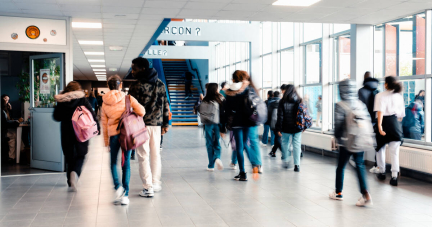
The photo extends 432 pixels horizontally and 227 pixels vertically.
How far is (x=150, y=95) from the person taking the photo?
199 inches

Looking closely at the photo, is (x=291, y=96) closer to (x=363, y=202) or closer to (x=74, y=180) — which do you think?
(x=363, y=202)

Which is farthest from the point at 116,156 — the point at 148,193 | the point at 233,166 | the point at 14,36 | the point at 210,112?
the point at 14,36

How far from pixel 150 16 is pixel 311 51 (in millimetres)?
4604

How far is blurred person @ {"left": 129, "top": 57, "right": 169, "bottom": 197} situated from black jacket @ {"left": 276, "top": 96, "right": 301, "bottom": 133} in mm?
2302

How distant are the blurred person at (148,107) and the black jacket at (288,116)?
2302mm

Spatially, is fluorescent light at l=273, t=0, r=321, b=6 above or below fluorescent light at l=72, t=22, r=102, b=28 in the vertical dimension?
below

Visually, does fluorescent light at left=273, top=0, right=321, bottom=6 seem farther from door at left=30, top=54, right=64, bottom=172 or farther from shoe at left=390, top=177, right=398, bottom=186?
door at left=30, top=54, right=64, bottom=172

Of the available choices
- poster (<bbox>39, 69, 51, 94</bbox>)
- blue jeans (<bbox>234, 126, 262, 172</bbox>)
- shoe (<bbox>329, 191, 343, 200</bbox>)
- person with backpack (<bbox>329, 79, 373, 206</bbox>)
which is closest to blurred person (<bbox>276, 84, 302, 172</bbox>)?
blue jeans (<bbox>234, 126, 262, 172</bbox>)

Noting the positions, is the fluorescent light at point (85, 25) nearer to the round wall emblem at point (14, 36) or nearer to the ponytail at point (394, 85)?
the round wall emblem at point (14, 36)

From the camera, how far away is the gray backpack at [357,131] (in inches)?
176

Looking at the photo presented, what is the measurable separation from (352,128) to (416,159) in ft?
8.05

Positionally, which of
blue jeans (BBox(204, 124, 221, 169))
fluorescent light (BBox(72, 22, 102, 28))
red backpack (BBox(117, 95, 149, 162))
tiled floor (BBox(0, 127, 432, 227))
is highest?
fluorescent light (BBox(72, 22, 102, 28))

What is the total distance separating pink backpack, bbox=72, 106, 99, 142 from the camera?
5344 millimetres

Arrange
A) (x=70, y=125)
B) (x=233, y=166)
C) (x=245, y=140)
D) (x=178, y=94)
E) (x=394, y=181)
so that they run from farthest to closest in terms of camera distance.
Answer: (x=178, y=94) < (x=233, y=166) < (x=245, y=140) < (x=394, y=181) < (x=70, y=125)
